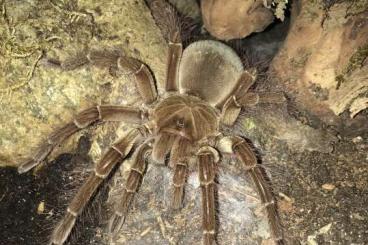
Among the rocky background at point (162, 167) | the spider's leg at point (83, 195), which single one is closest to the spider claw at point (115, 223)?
the rocky background at point (162, 167)

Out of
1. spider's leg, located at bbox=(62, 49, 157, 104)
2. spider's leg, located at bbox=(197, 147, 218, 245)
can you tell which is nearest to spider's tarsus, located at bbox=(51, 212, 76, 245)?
spider's leg, located at bbox=(197, 147, 218, 245)

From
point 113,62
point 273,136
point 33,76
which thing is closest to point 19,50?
point 33,76

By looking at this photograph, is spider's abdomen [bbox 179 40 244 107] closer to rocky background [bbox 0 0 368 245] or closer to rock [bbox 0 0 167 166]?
rocky background [bbox 0 0 368 245]

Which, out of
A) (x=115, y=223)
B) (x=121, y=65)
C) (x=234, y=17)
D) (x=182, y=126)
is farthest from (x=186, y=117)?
(x=234, y=17)

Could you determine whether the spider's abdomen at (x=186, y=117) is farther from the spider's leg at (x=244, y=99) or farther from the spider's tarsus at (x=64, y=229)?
the spider's tarsus at (x=64, y=229)

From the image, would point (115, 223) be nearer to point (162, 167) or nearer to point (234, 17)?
point (162, 167)
